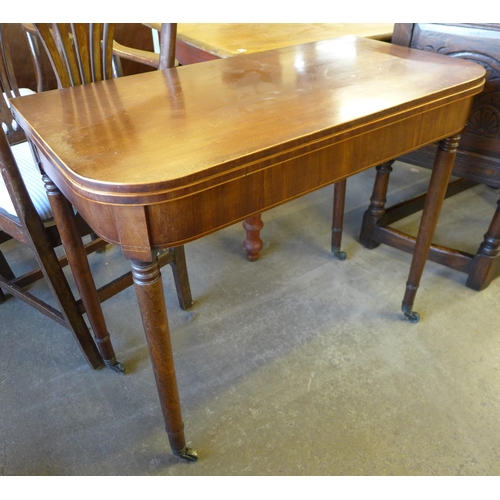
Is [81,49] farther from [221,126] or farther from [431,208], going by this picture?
[431,208]

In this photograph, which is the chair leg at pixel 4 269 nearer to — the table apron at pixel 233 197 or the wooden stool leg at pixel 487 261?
the table apron at pixel 233 197

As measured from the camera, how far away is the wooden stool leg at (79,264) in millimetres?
1045

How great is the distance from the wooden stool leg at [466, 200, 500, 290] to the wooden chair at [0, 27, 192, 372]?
3.38ft

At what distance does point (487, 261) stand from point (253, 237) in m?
0.84

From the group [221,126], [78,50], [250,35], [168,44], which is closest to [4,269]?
[78,50]

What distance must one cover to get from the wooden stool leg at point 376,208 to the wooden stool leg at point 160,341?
1.08m

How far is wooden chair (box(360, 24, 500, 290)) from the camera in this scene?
126 centimetres

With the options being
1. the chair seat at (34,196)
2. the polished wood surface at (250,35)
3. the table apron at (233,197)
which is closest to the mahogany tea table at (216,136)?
the table apron at (233,197)

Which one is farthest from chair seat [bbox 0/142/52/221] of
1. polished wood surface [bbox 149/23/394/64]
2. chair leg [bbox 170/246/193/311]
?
polished wood surface [bbox 149/23/394/64]

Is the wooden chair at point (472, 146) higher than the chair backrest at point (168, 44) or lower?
lower

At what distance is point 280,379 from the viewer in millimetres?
1344

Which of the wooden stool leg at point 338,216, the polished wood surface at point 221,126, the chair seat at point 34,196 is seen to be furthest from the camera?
the wooden stool leg at point 338,216
